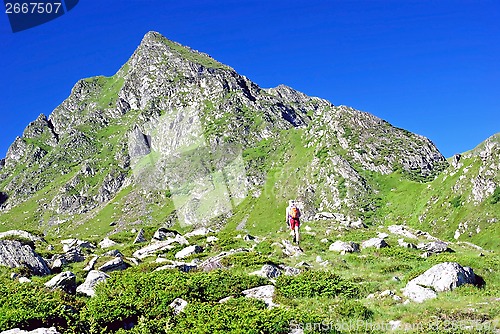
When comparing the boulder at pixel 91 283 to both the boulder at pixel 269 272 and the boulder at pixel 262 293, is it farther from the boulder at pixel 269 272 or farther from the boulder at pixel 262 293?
the boulder at pixel 269 272

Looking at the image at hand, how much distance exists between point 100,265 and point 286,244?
15514mm

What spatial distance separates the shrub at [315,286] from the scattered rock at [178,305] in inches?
187

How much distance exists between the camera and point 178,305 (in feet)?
58.9

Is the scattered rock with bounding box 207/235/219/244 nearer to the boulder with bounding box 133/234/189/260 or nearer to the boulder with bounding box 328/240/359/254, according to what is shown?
the boulder with bounding box 133/234/189/260

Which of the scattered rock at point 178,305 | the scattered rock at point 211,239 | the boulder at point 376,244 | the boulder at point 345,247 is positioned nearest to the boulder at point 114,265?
the scattered rock at point 178,305

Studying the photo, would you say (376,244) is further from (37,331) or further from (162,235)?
(162,235)

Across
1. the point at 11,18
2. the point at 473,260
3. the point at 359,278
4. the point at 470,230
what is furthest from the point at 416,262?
the point at 470,230

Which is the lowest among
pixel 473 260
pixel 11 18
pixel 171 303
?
pixel 473 260

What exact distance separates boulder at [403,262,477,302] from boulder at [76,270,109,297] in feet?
51.6

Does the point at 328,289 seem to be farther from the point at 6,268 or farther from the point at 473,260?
the point at 6,268

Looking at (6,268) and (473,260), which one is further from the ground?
(6,268)

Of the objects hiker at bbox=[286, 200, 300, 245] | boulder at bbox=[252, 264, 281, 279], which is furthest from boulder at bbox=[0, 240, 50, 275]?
hiker at bbox=[286, 200, 300, 245]

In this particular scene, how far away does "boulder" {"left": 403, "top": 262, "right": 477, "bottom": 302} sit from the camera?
1883 cm

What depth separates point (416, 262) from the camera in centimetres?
2756
